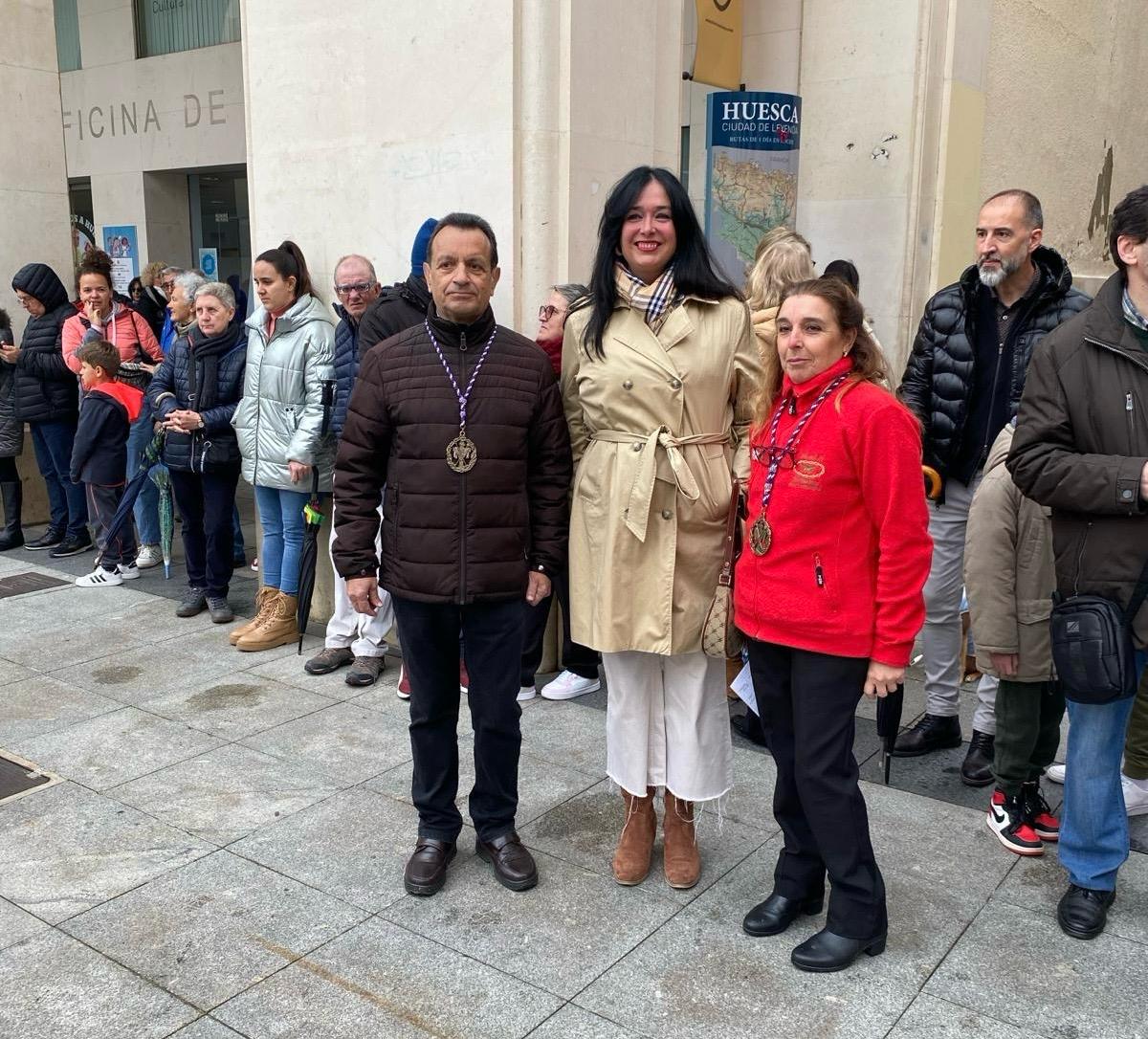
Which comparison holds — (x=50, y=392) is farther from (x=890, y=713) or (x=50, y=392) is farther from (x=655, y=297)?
(x=890, y=713)

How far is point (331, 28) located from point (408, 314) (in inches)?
76.6

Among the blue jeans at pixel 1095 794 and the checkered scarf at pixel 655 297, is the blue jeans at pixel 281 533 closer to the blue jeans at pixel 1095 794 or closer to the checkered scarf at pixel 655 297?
the checkered scarf at pixel 655 297

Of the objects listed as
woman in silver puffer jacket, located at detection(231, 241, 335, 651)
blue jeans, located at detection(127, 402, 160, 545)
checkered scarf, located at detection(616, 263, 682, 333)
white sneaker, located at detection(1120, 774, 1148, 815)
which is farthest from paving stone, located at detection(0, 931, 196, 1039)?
blue jeans, located at detection(127, 402, 160, 545)

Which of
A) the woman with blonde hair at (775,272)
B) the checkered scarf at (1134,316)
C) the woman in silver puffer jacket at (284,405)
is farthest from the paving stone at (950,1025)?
the woman in silver puffer jacket at (284,405)

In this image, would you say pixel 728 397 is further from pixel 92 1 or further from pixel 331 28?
pixel 92 1

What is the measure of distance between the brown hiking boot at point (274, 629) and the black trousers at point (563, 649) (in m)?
1.48

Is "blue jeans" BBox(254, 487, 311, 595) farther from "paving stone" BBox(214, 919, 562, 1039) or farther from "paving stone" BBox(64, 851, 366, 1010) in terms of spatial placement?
"paving stone" BBox(214, 919, 562, 1039)

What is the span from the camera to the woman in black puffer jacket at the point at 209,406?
6281 mm

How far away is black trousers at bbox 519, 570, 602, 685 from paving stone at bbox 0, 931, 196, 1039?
7.87 feet

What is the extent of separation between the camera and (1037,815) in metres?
3.88

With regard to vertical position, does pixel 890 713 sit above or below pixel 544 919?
above

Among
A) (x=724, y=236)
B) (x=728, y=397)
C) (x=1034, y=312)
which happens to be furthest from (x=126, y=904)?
(x=724, y=236)

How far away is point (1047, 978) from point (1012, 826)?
82 centimetres

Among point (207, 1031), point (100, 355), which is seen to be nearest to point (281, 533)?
point (100, 355)
